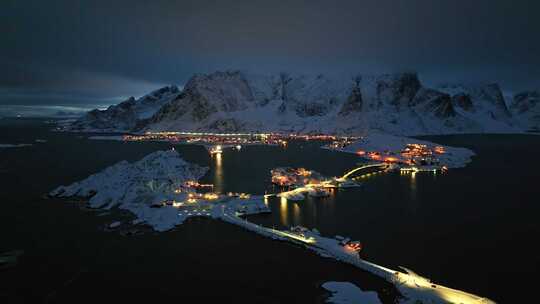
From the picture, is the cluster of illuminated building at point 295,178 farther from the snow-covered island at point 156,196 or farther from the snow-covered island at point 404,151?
the snow-covered island at point 404,151

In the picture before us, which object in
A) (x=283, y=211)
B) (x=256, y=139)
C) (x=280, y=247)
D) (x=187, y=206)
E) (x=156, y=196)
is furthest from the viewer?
(x=256, y=139)

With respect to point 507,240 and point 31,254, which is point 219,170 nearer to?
point 31,254

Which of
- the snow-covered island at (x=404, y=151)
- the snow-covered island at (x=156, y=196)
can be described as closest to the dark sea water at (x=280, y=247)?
the snow-covered island at (x=156, y=196)

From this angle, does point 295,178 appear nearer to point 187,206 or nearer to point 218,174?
point 218,174

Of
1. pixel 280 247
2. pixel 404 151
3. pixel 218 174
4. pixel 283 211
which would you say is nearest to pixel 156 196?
pixel 283 211

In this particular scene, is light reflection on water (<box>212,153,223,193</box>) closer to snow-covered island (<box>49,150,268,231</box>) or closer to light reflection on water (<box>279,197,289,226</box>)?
snow-covered island (<box>49,150,268,231</box>)

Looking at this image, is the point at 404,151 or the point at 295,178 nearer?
the point at 295,178

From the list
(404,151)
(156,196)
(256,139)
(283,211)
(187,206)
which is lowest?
(283,211)

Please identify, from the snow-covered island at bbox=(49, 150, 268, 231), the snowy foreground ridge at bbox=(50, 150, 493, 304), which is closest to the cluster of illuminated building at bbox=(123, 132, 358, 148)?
the snowy foreground ridge at bbox=(50, 150, 493, 304)
